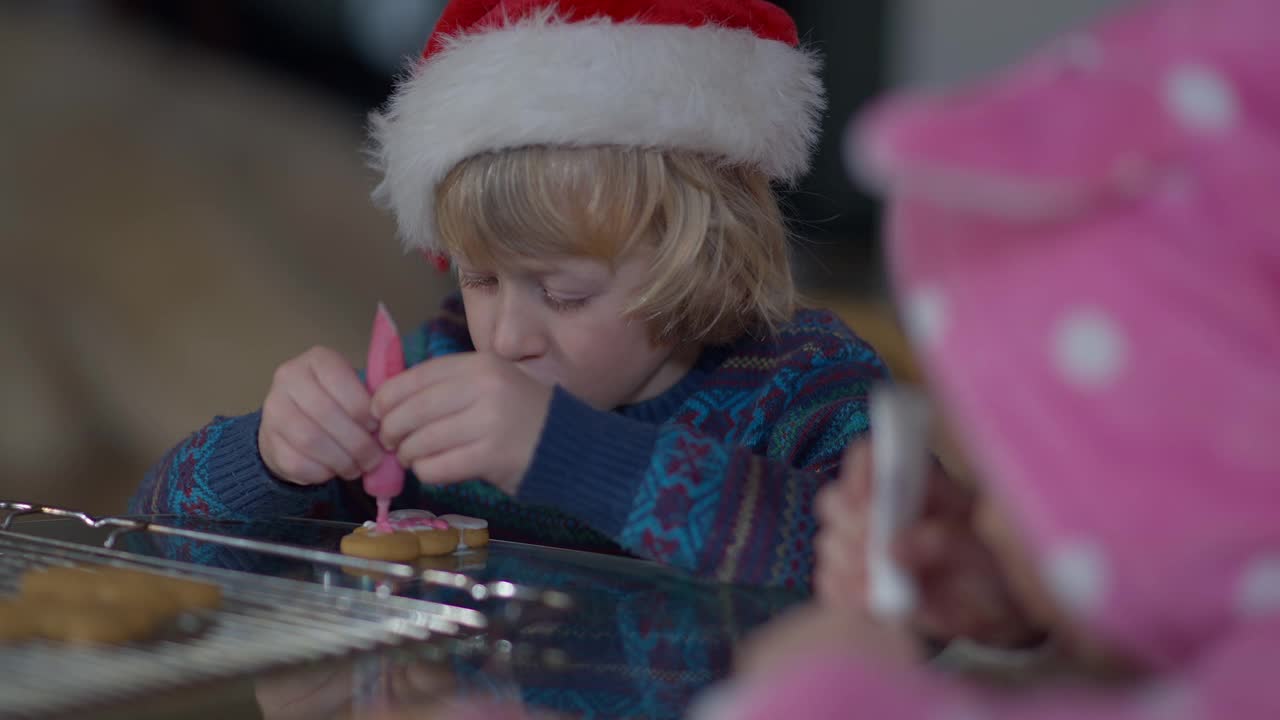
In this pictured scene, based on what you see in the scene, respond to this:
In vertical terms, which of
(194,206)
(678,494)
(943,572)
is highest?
(194,206)

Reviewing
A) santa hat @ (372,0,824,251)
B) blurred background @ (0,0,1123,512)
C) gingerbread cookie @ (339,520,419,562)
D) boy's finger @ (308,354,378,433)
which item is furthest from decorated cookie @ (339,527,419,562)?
blurred background @ (0,0,1123,512)

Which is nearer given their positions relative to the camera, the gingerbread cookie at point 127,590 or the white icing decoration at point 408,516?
the gingerbread cookie at point 127,590

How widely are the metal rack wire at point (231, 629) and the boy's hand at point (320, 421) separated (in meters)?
0.11

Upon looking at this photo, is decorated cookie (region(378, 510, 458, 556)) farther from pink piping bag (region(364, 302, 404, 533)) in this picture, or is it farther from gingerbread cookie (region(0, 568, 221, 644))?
gingerbread cookie (region(0, 568, 221, 644))

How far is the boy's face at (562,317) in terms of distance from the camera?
1.04 m

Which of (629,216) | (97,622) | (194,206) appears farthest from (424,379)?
(194,206)

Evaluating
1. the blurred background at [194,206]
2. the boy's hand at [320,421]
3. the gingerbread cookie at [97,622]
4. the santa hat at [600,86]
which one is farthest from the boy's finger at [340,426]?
the blurred background at [194,206]

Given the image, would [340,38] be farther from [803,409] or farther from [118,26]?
[803,409]

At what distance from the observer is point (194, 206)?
2.90m

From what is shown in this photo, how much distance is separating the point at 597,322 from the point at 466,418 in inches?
8.1

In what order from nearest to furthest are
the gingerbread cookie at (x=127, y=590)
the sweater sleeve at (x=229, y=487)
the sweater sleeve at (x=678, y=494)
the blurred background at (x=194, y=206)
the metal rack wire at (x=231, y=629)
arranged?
the metal rack wire at (x=231, y=629)
the gingerbread cookie at (x=127, y=590)
the sweater sleeve at (x=678, y=494)
the sweater sleeve at (x=229, y=487)
the blurred background at (x=194, y=206)

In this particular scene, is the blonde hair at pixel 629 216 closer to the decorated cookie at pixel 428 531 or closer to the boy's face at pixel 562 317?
the boy's face at pixel 562 317

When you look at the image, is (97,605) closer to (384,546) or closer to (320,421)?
(384,546)

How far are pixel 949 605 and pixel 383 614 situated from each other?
0.28m
